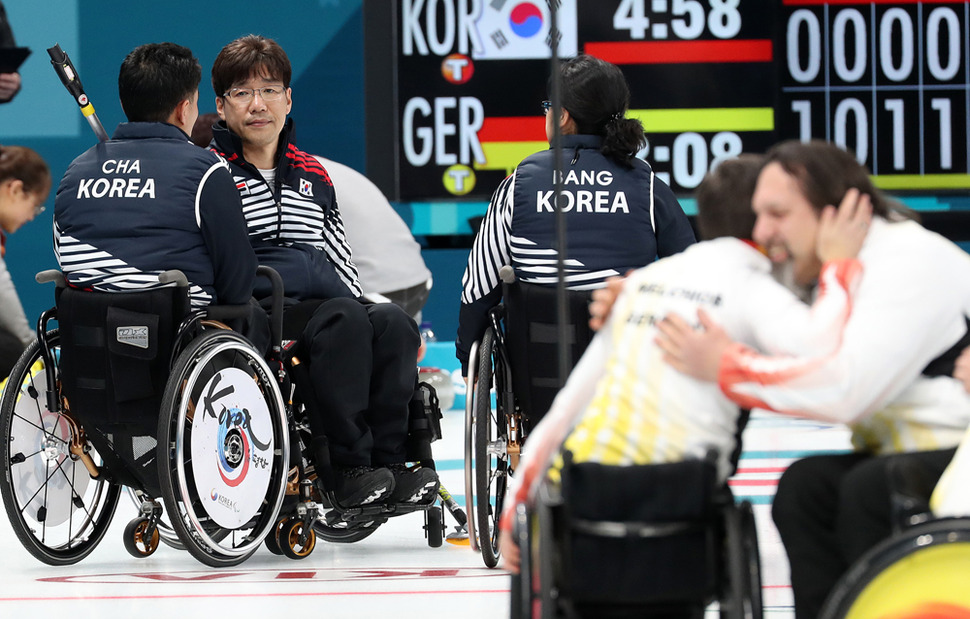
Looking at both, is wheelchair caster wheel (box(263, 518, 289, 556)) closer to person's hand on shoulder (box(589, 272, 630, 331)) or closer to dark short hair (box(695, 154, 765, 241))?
person's hand on shoulder (box(589, 272, 630, 331))

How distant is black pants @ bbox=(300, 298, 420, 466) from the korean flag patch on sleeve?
0.97ft

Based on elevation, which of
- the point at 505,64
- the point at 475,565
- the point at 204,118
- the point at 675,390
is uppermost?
the point at 505,64

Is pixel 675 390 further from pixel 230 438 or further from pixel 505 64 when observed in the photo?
pixel 505 64

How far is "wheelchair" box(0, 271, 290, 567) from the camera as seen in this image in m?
3.09

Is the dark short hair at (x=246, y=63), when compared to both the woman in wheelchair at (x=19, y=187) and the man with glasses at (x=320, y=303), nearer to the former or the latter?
the man with glasses at (x=320, y=303)

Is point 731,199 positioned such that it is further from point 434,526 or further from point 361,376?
point 434,526

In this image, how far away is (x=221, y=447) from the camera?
3.15 m

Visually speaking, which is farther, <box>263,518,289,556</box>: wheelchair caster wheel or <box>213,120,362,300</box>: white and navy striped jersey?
<box>213,120,362,300</box>: white and navy striped jersey

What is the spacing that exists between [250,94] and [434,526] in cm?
119

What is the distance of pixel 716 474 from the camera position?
1.75m

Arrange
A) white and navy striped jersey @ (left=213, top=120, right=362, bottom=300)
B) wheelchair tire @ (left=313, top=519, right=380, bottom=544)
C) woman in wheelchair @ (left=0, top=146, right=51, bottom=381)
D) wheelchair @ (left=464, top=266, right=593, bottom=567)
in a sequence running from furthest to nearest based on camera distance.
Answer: woman in wheelchair @ (left=0, top=146, right=51, bottom=381)
wheelchair tire @ (left=313, top=519, right=380, bottom=544)
white and navy striped jersey @ (left=213, top=120, right=362, bottom=300)
wheelchair @ (left=464, top=266, right=593, bottom=567)

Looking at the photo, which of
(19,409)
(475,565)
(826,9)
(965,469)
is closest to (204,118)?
(19,409)

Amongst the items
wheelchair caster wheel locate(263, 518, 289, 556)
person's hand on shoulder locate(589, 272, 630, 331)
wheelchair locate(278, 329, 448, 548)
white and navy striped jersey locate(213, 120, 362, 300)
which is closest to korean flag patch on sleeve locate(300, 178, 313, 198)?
white and navy striped jersey locate(213, 120, 362, 300)

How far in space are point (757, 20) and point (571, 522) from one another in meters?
5.19
